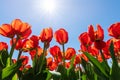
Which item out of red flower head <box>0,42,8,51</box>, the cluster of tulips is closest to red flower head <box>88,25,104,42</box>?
the cluster of tulips

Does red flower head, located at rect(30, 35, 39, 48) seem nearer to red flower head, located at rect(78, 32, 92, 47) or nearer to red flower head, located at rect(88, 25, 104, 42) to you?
red flower head, located at rect(78, 32, 92, 47)

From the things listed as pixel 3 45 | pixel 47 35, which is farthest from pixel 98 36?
pixel 3 45

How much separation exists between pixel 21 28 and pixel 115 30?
1.35 meters

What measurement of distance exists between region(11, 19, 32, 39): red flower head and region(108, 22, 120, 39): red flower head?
119 cm

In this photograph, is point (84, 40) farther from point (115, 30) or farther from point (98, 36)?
point (115, 30)

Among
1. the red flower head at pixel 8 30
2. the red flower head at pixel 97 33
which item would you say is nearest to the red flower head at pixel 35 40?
the red flower head at pixel 8 30

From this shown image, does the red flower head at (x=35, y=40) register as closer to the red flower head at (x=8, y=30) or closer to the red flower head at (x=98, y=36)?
the red flower head at (x=8, y=30)

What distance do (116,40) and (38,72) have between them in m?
1.38

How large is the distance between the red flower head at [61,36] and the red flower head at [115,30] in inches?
33.8

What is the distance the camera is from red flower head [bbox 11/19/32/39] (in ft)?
13.1

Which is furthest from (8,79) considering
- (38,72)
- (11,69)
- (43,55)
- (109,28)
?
(109,28)

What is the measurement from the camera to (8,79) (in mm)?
3145

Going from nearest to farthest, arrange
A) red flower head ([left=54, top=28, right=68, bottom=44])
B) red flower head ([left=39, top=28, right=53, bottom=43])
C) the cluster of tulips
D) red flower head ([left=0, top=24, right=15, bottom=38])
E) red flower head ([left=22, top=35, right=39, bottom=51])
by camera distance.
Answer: the cluster of tulips → red flower head ([left=0, top=24, right=15, bottom=38]) → red flower head ([left=39, top=28, right=53, bottom=43]) → red flower head ([left=22, top=35, right=39, bottom=51]) → red flower head ([left=54, top=28, right=68, bottom=44])

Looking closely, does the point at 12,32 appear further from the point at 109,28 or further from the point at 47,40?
the point at 109,28
